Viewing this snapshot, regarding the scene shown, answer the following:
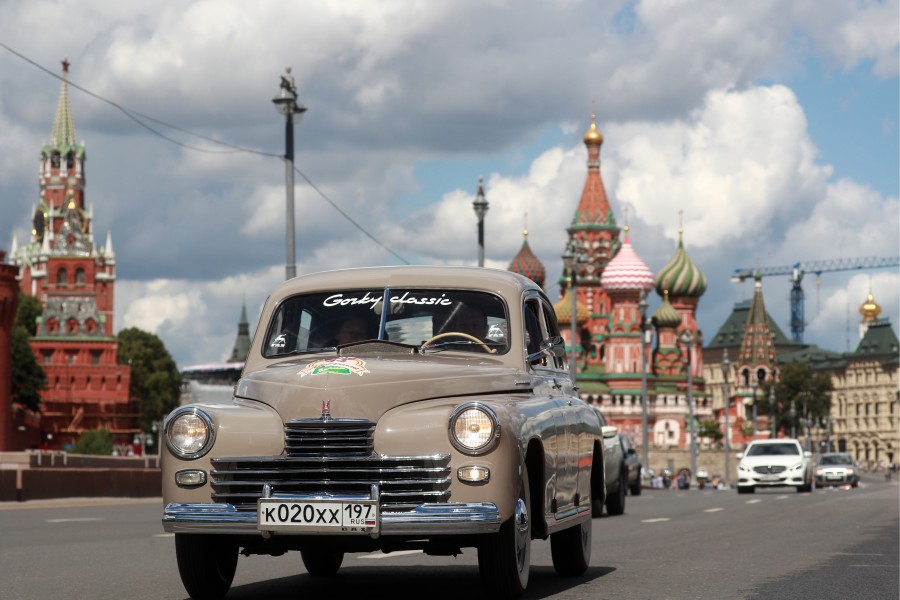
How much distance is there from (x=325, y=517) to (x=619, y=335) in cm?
15708

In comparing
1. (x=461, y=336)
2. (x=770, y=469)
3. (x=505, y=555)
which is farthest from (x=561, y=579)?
Result: (x=770, y=469)

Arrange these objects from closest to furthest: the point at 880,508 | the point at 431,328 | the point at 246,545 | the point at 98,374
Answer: the point at 246,545 → the point at 431,328 → the point at 880,508 → the point at 98,374

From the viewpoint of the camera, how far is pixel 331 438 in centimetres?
870

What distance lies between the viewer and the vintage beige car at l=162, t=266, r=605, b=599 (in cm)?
860

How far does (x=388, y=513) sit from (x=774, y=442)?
35.4 meters

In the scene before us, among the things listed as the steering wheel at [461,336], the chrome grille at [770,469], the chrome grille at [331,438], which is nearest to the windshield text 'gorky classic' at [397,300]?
the steering wheel at [461,336]

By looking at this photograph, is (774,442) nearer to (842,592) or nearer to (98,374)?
(842,592)

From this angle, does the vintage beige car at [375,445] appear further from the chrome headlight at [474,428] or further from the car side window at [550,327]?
the car side window at [550,327]

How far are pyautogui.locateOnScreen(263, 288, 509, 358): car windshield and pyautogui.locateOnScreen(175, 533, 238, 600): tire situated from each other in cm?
132

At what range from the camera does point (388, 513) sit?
8539 millimetres

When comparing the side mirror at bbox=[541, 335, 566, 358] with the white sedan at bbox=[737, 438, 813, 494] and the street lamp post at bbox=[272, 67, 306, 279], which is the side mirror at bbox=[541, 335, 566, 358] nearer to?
the street lamp post at bbox=[272, 67, 306, 279]

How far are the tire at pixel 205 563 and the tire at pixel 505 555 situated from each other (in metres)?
1.47

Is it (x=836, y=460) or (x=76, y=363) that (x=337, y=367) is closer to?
(x=836, y=460)

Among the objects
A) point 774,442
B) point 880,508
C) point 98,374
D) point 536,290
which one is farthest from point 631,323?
point 536,290
